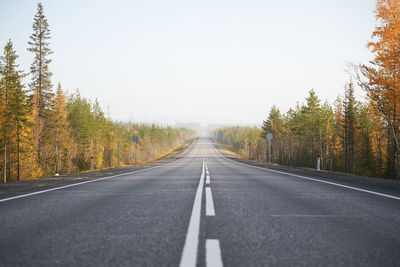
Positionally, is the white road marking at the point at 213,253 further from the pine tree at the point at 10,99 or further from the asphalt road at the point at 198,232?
the pine tree at the point at 10,99

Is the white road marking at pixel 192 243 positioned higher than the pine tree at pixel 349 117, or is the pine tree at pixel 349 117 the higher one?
the pine tree at pixel 349 117

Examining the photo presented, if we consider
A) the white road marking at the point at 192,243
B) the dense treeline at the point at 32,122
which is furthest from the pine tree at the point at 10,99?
the white road marking at the point at 192,243

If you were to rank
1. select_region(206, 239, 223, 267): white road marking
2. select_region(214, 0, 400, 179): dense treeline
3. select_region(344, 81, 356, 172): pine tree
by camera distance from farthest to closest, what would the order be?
select_region(344, 81, 356, 172): pine tree
select_region(214, 0, 400, 179): dense treeline
select_region(206, 239, 223, 267): white road marking

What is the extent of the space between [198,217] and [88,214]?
193 cm

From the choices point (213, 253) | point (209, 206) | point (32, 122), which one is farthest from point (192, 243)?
point (32, 122)

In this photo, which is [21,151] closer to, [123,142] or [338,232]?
[338,232]

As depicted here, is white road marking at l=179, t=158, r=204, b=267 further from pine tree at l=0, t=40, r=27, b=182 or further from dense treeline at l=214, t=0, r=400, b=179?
pine tree at l=0, t=40, r=27, b=182

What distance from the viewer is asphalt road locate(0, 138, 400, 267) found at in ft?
7.77

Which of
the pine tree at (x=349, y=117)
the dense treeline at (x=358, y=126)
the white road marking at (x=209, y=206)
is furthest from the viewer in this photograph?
the pine tree at (x=349, y=117)

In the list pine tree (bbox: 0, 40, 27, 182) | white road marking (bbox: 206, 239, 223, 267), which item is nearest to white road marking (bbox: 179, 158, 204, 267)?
white road marking (bbox: 206, 239, 223, 267)

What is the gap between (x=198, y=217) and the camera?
3.92 meters

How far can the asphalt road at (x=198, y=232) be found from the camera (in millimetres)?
2367

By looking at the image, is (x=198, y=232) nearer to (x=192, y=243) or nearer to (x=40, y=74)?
(x=192, y=243)

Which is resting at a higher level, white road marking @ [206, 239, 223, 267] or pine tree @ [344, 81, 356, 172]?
pine tree @ [344, 81, 356, 172]
